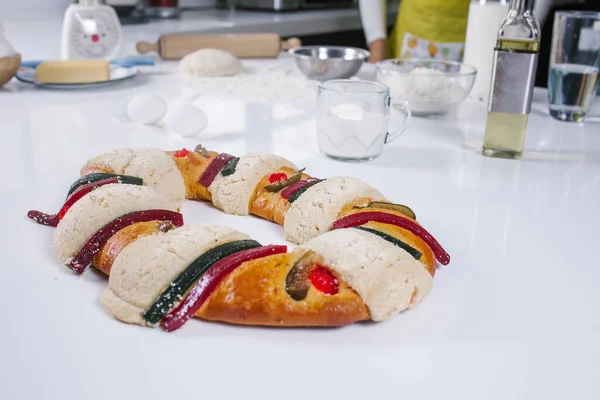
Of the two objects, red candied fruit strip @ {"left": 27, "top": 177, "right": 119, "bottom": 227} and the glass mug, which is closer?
red candied fruit strip @ {"left": 27, "top": 177, "right": 119, "bottom": 227}

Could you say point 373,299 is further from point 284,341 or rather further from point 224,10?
point 224,10

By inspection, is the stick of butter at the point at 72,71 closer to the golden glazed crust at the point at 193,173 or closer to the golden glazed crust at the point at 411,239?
the golden glazed crust at the point at 193,173

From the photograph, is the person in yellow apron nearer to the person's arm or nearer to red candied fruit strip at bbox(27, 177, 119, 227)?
the person's arm

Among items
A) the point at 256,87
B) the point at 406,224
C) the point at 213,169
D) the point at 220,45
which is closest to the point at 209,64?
the point at 256,87

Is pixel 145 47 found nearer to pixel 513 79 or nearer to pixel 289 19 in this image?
pixel 289 19

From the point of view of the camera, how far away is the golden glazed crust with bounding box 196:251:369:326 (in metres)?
0.73

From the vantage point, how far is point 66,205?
0.99 m

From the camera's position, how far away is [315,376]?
660 mm

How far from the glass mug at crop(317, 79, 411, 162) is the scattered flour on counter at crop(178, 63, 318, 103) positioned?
541 millimetres

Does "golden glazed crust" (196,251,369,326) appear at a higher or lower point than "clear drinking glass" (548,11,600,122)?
lower

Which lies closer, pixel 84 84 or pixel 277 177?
pixel 277 177

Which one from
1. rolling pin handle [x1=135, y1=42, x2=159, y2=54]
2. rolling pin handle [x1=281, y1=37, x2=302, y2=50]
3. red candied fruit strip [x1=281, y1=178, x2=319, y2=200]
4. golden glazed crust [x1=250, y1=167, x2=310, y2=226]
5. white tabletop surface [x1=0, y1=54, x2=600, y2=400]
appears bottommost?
white tabletop surface [x1=0, y1=54, x2=600, y2=400]

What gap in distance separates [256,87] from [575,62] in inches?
38.3

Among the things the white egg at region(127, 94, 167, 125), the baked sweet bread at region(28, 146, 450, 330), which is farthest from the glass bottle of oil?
the white egg at region(127, 94, 167, 125)
